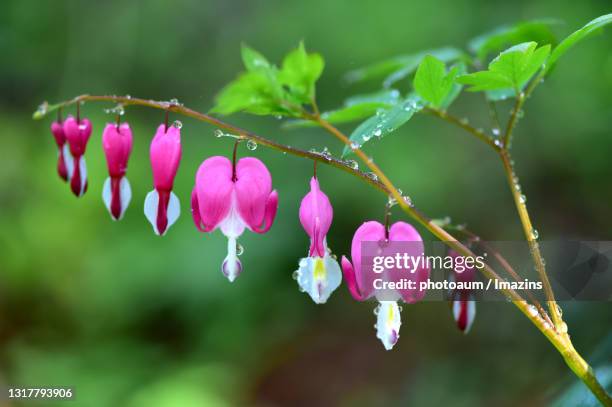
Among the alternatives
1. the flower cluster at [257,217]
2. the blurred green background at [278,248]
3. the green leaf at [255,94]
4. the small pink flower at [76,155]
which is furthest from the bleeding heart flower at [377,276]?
the blurred green background at [278,248]

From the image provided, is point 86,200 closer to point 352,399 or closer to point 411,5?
point 352,399

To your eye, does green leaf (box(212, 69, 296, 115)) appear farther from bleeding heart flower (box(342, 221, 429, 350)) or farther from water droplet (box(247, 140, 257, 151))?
bleeding heart flower (box(342, 221, 429, 350))

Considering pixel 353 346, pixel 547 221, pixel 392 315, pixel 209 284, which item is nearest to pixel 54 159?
pixel 209 284

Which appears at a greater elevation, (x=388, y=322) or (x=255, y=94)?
(x=255, y=94)

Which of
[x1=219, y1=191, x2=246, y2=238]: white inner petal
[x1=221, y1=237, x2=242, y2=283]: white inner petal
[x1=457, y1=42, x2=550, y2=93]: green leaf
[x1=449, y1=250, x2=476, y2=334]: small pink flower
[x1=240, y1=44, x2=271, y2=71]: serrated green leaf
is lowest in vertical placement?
[x1=449, y1=250, x2=476, y2=334]: small pink flower

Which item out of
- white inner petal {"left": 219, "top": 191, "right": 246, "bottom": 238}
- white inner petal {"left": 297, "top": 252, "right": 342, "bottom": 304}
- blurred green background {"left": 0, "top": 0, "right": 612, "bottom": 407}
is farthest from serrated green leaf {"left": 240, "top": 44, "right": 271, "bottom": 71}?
blurred green background {"left": 0, "top": 0, "right": 612, "bottom": 407}

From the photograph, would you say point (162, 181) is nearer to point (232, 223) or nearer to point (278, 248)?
point (232, 223)

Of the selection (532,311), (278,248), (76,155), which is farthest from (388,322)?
(278,248)
